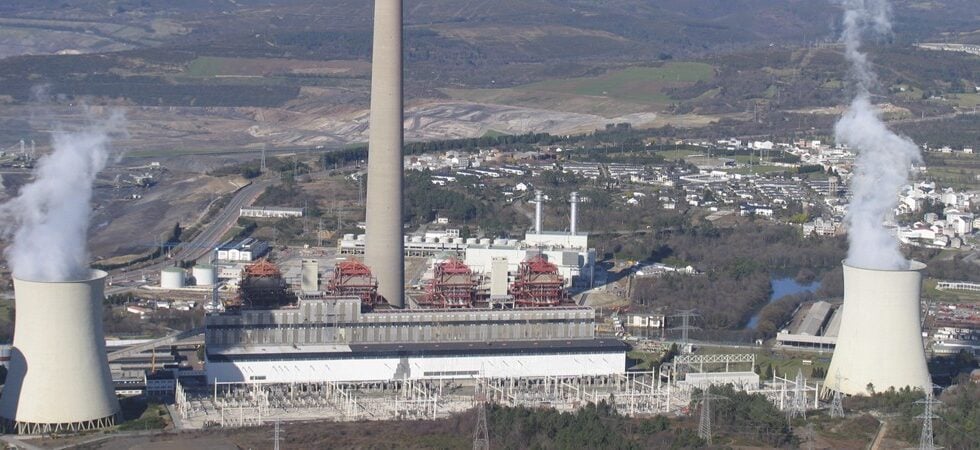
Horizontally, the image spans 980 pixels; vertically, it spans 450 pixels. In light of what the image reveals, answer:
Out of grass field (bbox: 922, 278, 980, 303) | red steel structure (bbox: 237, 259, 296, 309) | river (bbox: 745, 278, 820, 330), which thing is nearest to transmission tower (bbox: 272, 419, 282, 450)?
red steel structure (bbox: 237, 259, 296, 309)

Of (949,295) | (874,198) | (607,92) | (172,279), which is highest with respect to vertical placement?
(607,92)

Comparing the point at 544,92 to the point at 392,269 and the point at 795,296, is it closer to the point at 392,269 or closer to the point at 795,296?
the point at 795,296

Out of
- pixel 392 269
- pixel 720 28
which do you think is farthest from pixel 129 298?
pixel 720 28

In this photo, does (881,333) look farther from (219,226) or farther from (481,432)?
(219,226)

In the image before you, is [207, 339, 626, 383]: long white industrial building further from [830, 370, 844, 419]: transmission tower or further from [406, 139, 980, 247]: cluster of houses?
[406, 139, 980, 247]: cluster of houses

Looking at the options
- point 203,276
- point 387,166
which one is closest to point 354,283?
point 387,166

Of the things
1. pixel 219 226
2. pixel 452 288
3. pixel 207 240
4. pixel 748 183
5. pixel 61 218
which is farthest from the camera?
pixel 748 183

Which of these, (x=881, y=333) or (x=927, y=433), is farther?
(x=881, y=333)
